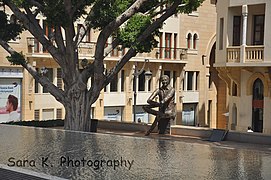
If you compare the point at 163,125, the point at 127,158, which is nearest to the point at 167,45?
the point at 163,125

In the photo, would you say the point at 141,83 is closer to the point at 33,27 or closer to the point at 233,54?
the point at 233,54

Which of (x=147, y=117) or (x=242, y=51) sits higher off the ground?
(x=242, y=51)

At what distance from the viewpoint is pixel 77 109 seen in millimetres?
17500

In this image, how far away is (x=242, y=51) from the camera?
2370 cm

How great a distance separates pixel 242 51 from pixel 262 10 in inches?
90.9

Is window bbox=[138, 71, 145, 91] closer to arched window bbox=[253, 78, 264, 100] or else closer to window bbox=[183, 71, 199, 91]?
window bbox=[183, 71, 199, 91]

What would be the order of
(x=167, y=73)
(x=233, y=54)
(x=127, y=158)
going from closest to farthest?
(x=127, y=158), (x=233, y=54), (x=167, y=73)

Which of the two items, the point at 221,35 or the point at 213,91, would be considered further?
the point at 213,91

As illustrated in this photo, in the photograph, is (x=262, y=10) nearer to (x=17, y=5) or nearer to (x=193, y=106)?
(x=17, y=5)

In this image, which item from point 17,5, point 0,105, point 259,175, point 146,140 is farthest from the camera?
point 0,105

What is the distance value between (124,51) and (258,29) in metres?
12.8

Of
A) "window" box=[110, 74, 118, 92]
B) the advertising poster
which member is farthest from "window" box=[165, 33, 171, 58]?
the advertising poster

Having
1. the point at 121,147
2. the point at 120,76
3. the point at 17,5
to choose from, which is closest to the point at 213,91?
the point at 120,76

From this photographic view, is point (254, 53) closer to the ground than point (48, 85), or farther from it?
farther from it
